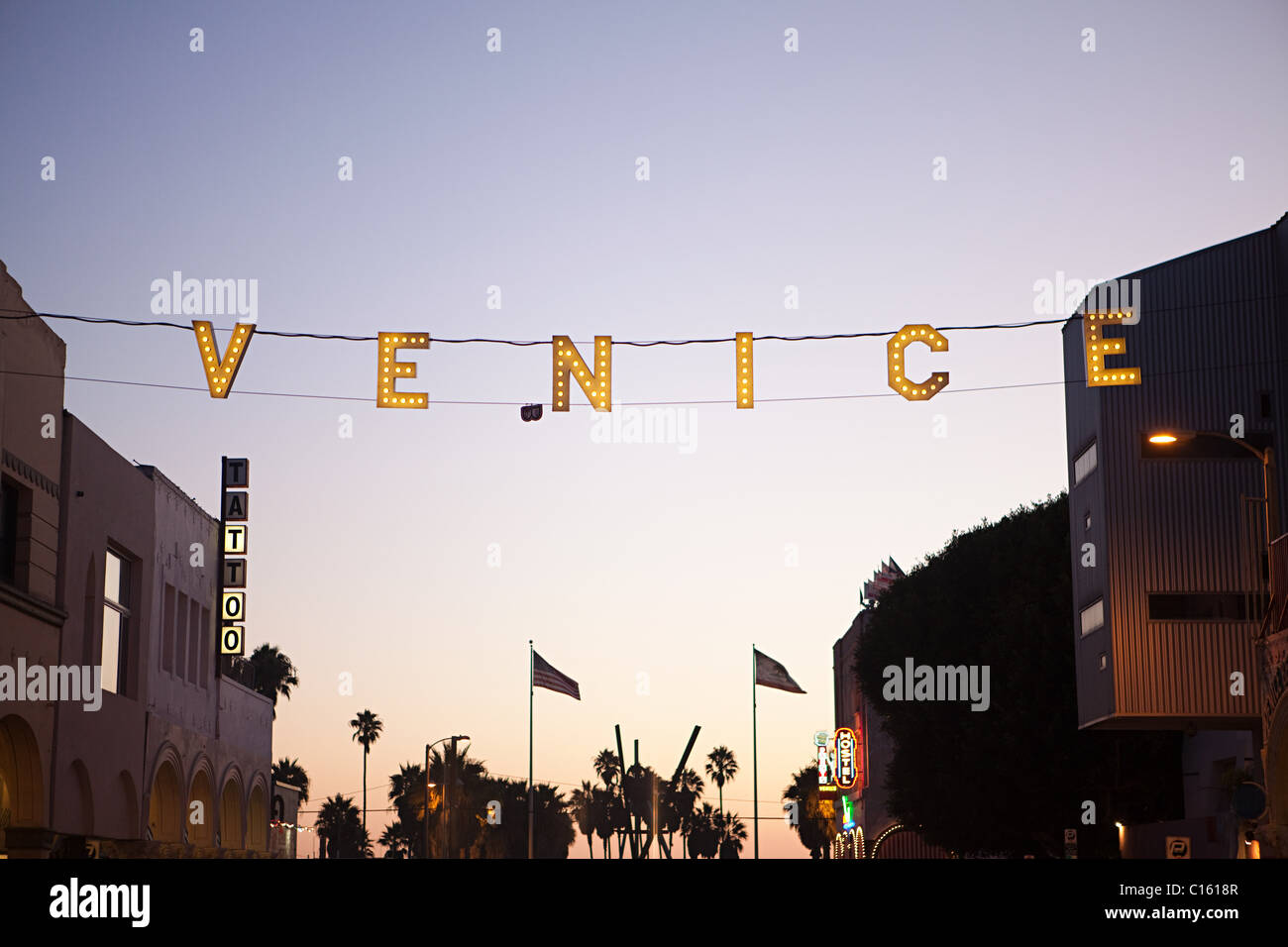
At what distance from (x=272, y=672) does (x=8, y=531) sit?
9450 centimetres

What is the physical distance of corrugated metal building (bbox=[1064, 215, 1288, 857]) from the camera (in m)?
34.2

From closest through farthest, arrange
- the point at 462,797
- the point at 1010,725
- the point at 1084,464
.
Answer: the point at 1084,464, the point at 1010,725, the point at 462,797

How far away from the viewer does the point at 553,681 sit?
57.2m

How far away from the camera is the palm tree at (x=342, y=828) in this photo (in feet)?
484

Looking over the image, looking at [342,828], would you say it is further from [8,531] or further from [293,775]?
[8,531]

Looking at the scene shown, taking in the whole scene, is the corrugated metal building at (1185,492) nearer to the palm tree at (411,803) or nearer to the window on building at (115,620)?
the window on building at (115,620)

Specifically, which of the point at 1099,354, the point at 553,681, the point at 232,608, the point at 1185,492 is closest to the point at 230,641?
the point at 232,608

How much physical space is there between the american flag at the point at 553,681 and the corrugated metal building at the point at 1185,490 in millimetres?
24897

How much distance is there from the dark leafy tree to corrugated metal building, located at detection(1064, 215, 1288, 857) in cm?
794

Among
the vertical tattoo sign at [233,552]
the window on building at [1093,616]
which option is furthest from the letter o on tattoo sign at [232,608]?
the window on building at [1093,616]

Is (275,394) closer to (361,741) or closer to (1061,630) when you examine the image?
(1061,630)

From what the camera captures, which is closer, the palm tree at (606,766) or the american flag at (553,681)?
the american flag at (553,681)

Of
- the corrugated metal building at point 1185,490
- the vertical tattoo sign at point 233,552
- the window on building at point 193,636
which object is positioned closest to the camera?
the corrugated metal building at point 1185,490
